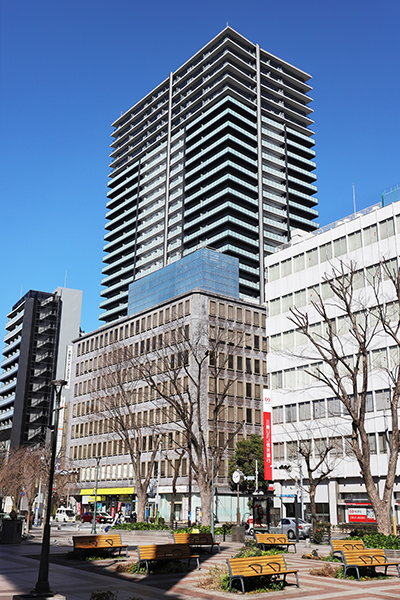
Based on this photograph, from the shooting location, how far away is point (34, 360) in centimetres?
12694

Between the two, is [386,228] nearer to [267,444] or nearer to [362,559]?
[267,444]

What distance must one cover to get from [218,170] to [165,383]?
203 ft

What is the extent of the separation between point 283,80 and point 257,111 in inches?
712

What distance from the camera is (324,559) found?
2359 cm

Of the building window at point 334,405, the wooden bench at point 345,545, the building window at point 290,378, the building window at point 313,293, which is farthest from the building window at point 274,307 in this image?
the wooden bench at point 345,545

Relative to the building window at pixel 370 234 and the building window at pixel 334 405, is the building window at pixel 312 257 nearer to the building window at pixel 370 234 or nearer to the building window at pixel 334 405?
the building window at pixel 370 234

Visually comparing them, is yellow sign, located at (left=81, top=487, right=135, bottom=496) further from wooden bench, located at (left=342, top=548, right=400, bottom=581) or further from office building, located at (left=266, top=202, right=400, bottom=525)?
wooden bench, located at (left=342, top=548, right=400, bottom=581)

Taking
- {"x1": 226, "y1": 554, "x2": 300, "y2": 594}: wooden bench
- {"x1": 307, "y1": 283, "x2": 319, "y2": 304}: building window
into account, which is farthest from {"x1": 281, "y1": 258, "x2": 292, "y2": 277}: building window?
{"x1": 226, "y1": 554, "x2": 300, "y2": 594}: wooden bench

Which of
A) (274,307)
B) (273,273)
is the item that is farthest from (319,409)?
(273,273)

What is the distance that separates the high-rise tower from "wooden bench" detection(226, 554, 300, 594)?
9496 centimetres

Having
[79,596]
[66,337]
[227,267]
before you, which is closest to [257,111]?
[227,267]

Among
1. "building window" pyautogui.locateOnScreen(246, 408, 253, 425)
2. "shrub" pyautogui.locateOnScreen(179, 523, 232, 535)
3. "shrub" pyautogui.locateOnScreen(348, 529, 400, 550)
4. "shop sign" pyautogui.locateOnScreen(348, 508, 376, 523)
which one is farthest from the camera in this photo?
"building window" pyautogui.locateOnScreen(246, 408, 253, 425)

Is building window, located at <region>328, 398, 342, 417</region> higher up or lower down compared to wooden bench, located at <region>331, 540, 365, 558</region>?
higher up

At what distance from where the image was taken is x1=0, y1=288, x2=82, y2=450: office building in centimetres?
12112
